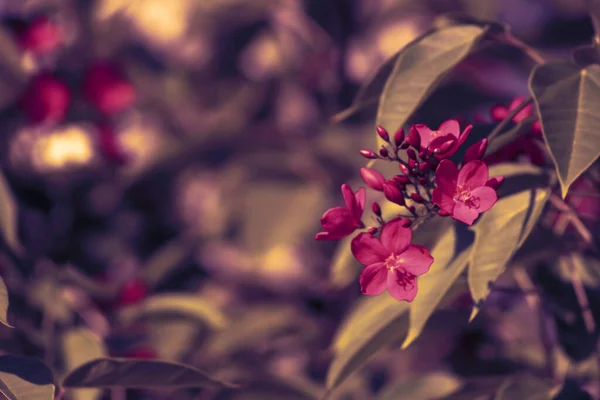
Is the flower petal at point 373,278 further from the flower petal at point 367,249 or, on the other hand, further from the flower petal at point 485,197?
the flower petal at point 485,197

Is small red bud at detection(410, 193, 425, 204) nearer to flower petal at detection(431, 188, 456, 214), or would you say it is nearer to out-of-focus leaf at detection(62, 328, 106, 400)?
flower petal at detection(431, 188, 456, 214)

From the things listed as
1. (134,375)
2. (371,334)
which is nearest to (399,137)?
(371,334)

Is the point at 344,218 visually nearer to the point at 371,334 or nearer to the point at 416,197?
the point at 416,197

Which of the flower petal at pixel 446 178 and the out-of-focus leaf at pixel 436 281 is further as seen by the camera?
the out-of-focus leaf at pixel 436 281

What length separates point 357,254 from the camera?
0.77 metres

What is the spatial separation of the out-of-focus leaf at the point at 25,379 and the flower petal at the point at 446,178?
1.58 ft

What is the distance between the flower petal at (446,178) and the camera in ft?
2.45

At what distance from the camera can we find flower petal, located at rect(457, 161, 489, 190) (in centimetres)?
75

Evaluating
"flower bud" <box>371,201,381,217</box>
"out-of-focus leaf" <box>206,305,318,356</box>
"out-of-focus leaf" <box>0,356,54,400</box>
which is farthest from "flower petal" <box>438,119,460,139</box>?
"out-of-focus leaf" <box>206,305,318,356</box>

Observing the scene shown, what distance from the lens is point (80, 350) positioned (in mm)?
1189

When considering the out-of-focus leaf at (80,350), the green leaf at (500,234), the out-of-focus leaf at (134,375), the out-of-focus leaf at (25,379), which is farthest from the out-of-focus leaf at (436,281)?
the out-of-focus leaf at (80,350)

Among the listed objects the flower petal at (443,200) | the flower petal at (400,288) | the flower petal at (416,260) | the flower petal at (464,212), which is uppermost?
the flower petal at (443,200)

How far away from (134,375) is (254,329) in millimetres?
734

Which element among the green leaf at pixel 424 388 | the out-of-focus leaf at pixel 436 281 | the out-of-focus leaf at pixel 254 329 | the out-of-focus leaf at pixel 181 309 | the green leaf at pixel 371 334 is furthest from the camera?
the out-of-focus leaf at pixel 254 329
